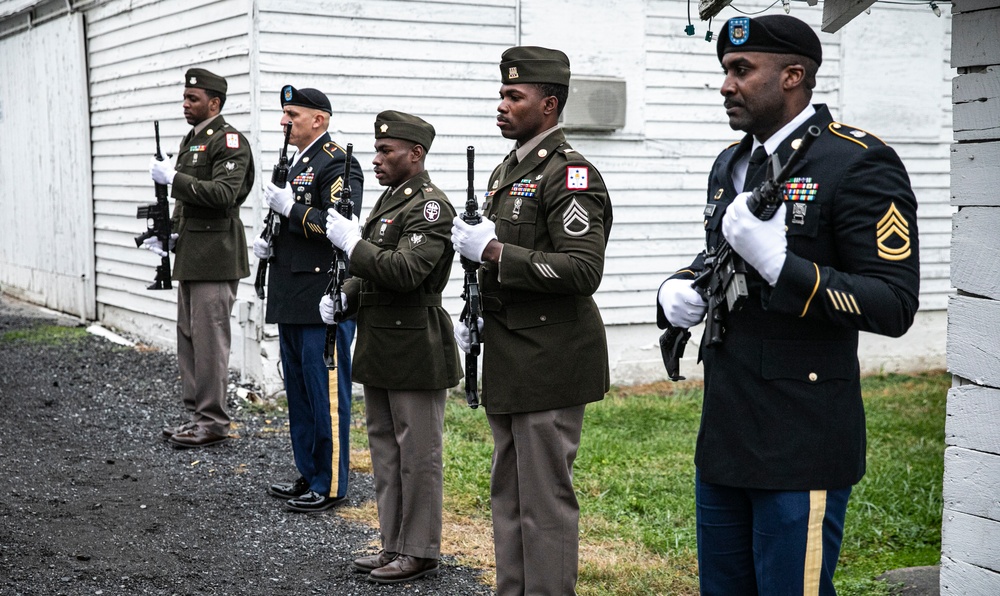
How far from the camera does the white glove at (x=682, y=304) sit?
9.71 feet

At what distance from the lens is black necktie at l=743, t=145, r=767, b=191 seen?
290cm

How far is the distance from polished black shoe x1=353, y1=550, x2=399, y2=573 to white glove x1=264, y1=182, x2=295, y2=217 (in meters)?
1.94

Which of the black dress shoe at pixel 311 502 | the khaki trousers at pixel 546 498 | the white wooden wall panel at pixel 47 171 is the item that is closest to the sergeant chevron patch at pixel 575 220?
the khaki trousers at pixel 546 498

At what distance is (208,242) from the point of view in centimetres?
727

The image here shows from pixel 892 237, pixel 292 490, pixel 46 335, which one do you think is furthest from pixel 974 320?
pixel 46 335

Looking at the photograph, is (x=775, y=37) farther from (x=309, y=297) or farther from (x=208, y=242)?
(x=208, y=242)

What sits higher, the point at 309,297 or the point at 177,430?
the point at 309,297

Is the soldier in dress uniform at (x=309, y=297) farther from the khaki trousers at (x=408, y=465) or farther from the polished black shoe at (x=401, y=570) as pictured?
the polished black shoe at (x=401, y=570)

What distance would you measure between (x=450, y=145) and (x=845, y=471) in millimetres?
6967

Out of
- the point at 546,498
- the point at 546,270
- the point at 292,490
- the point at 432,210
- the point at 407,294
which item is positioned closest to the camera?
the point at 546,270

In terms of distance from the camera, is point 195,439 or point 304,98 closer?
point 304,98

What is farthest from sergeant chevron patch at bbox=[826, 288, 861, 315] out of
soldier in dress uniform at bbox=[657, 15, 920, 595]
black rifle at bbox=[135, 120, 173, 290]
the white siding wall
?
black rifle at bbox=[135, 120, 173, 290]

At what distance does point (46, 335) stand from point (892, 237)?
10.8 m

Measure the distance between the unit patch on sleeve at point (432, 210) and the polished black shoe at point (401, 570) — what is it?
1.59 metres
